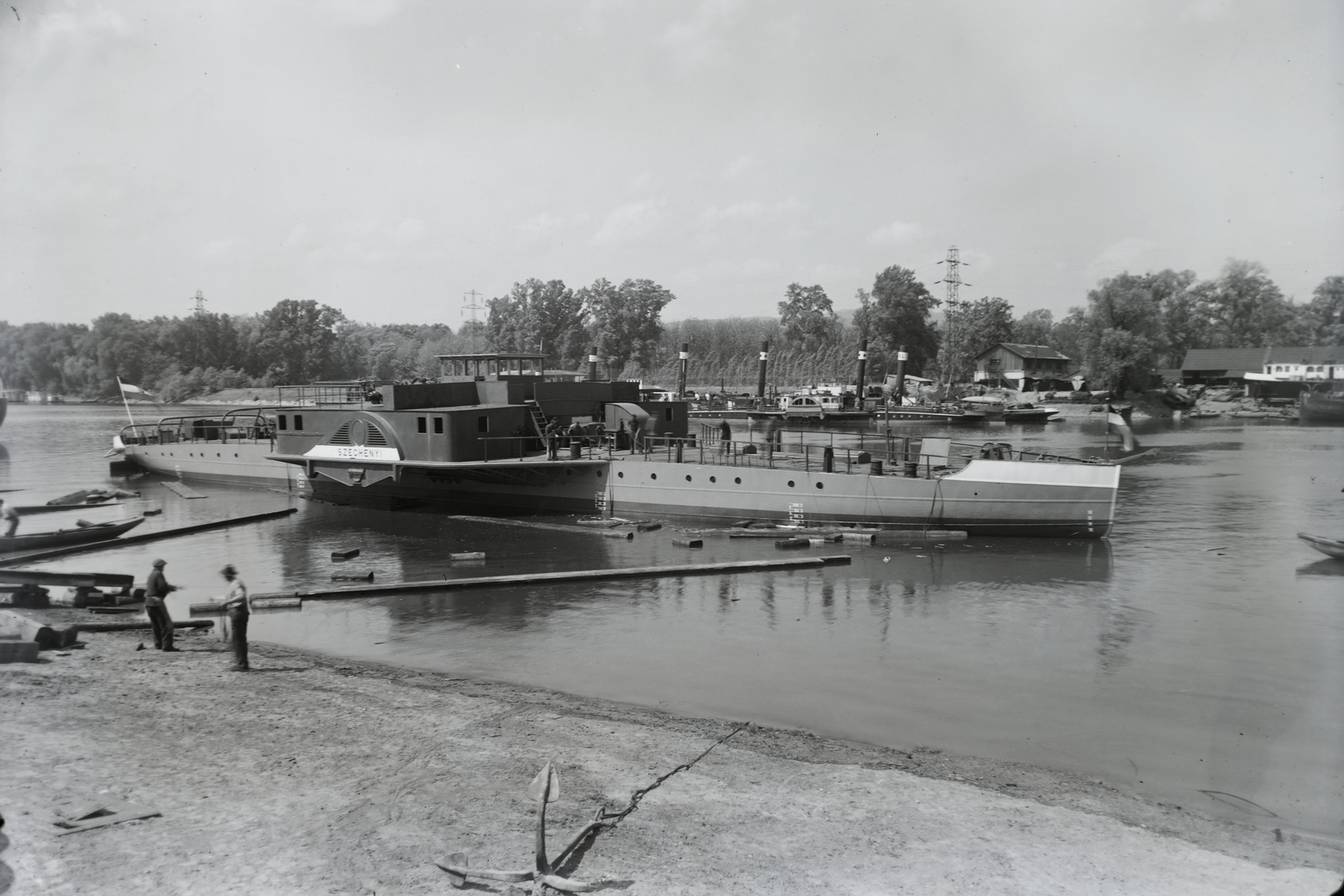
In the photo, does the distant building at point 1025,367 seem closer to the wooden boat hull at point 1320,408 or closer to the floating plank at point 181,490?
the wooden boat hull at point 1320,408

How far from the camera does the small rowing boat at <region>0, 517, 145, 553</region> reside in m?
14.7

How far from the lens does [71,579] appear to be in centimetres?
1238

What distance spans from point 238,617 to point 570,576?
21.6 feet

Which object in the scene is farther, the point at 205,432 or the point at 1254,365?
the point at 1254,365

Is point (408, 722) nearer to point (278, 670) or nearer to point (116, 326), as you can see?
point (278, 670)

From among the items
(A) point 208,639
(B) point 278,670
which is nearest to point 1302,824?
(B) point 278,670

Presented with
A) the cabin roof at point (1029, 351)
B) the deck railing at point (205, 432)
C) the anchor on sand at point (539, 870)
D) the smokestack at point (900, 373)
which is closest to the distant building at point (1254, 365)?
the anchor on sand at point (539, 870)

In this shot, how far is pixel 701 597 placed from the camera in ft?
46.3


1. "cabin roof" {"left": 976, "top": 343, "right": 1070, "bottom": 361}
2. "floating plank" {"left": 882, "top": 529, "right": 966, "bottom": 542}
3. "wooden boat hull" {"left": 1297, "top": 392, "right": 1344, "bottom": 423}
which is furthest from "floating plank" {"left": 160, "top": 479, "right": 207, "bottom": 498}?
"cabin roof" {"left": 976, "top": 343, "right": 1070, "bottom": 361}

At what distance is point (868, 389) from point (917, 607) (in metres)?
53.4

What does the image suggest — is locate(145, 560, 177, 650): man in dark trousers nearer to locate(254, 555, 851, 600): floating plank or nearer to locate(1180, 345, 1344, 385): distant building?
locate(254, 555, 851, 600): floating plank

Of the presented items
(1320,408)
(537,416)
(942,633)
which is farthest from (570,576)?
(1320,408)

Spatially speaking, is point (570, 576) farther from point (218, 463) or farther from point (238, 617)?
point (218, 463)

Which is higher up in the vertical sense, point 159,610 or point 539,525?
point 159,610
